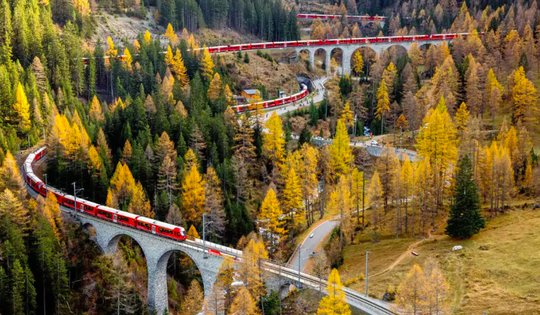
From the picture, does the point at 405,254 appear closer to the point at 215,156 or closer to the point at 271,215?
the point at 271,215

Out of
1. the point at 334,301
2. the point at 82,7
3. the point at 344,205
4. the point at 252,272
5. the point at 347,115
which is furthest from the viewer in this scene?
the point at 82,7

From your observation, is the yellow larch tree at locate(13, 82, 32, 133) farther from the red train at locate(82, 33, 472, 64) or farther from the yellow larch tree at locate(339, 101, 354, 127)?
the red train at locate(82, 33, 472, 64)

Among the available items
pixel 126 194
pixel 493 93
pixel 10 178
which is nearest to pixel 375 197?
pixel 126 194

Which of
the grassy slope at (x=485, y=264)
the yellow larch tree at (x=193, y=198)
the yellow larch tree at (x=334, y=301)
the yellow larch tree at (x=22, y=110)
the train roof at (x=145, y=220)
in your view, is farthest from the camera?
the yellow larch tree at (x=22, y=110)

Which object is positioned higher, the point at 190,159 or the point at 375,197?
the point at 190,159

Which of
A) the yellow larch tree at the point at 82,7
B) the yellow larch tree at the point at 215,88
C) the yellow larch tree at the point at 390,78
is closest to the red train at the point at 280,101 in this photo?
the yellow larch tree at the point at 215,88

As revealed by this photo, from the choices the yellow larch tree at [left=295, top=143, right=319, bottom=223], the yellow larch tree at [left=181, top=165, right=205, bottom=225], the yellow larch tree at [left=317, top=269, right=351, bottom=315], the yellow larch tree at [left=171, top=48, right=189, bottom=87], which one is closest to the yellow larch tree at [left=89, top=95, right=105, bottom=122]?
the yellow larch tree at [left=171, top=48, right=189, bottom=87]

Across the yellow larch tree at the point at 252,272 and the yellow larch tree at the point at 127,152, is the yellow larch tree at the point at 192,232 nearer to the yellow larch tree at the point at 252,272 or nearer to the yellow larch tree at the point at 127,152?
the yellow larch tree at the point at 252,272
